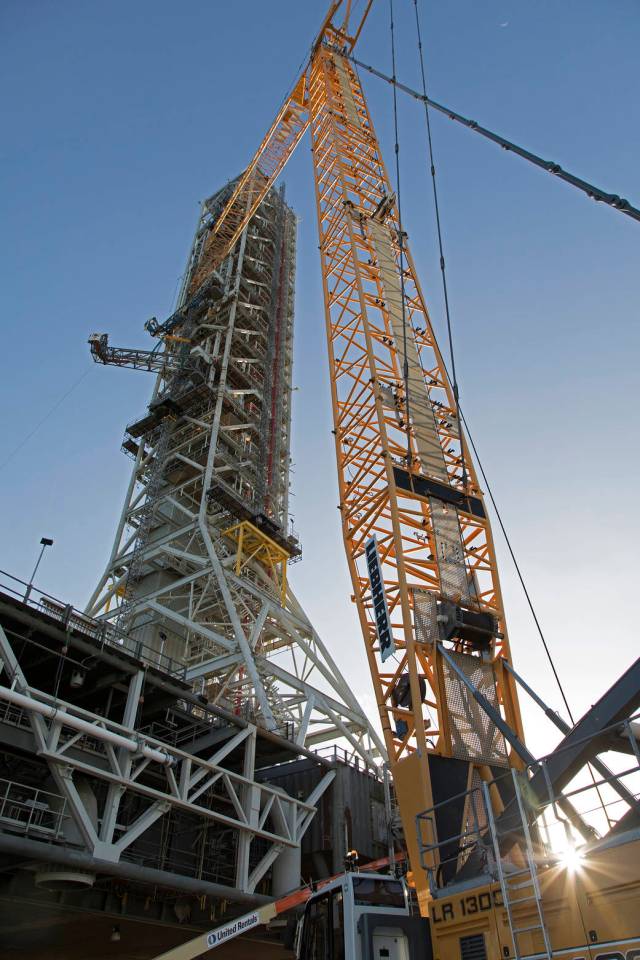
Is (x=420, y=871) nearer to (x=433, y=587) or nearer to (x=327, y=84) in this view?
(x=433, y=587)

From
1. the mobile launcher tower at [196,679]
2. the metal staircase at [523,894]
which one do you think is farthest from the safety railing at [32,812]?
the metal staircase at [523,894]

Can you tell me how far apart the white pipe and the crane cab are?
8670 mm

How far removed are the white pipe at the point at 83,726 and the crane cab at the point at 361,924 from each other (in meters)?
8.67

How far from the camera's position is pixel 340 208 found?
31188mm

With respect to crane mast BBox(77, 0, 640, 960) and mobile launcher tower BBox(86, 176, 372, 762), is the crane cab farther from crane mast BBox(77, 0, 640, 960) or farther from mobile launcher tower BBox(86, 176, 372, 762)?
mobile launcher tower BBox(86, 176, 372, 762)

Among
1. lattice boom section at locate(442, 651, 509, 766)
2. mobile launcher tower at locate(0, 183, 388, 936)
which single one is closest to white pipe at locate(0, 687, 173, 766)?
mobile launcher tower at locate(0, 183, 388, 936)

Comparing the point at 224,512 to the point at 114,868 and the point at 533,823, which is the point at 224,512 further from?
the point at 533,823

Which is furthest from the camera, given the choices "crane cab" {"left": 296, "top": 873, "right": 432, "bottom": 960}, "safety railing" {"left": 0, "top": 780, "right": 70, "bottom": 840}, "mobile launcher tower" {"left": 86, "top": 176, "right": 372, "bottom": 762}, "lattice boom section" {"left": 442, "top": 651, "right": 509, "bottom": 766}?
"mobile launcher tower" {"left": 86, "top": 176, "right": 372, "bottom": 762}

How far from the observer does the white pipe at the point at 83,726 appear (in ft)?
54.4

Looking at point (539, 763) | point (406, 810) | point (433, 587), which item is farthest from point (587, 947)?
point (433, 587)

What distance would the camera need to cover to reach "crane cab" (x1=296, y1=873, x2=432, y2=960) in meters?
10.2

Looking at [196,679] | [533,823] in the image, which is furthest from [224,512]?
[533,823]

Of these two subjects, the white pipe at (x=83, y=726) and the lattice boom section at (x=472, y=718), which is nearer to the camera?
the lattice boom section at (x=472, y=718)

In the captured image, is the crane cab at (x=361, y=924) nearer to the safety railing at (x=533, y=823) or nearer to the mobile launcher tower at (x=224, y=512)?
the safety railing at (x=533, y=823)
